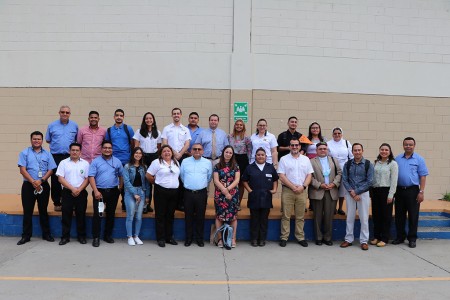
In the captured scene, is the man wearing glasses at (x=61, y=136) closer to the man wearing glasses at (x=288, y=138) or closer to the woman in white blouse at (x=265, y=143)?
the woman in white blouse at (x=265, y=143)

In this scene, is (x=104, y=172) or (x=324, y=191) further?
(x=324, y=191)

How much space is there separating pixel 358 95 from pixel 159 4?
522cm

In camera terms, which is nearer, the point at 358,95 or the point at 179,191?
the point at 179,191

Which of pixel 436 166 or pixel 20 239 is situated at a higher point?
pixel 436 166

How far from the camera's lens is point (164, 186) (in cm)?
711

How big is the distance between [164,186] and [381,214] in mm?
3907

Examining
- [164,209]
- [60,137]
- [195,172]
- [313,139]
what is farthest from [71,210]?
[313,139]

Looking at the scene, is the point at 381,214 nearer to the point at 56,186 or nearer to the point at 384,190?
Result: the point at 384,190

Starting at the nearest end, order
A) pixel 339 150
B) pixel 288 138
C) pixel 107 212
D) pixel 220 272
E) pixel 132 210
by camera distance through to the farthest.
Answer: pixel 220 272 < pixel 132 210 < pixel 107 212 < pixel 339 150 < pixel 288 138

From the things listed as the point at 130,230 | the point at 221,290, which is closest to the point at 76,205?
the point at 130,230

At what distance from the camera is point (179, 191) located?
7.80 metres

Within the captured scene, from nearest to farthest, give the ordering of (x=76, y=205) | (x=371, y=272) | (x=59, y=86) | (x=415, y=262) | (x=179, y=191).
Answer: (x=371, y=272) → (x=415, y=262) → (x=76, y=205) → (x=179, y=191) → (x=59, y=86)

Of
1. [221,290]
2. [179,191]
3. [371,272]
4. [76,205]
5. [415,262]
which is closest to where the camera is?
[221,290]

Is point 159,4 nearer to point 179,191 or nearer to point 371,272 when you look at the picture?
point 179,191
